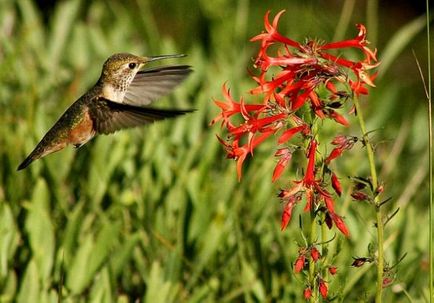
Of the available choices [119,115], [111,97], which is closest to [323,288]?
[119,115]

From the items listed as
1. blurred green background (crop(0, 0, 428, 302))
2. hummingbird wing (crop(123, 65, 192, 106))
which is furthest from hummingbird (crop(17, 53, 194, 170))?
blurred green background (crop(0, 0, 428, 302))

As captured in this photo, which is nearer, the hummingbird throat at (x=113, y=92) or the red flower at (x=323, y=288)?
the red flower at (x=323, y=288)

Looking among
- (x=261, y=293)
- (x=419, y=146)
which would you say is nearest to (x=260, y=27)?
(x=419, y=146)

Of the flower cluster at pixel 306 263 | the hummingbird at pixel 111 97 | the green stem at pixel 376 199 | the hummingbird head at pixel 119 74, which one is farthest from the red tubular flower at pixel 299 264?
the hummingbird head at pixel 119 74

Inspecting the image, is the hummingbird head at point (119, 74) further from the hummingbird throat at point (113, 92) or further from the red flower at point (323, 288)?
the red flower at point (323, 288)

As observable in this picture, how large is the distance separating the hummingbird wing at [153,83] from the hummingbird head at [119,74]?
0.44ft

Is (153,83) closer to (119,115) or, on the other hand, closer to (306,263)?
(119,115)

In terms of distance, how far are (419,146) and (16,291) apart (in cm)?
304

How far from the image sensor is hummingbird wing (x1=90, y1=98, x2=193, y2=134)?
8.47ft

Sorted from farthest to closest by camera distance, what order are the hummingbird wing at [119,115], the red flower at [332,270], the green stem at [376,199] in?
the hummingbird wing at [119,115] → the red flower at [332,270] → the green stem at [376,199]

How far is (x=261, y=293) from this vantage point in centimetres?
333

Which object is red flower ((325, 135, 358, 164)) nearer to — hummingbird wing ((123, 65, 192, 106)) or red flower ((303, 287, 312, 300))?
red flower ((303, 287, 312, 300))

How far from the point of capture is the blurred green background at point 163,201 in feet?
11.0

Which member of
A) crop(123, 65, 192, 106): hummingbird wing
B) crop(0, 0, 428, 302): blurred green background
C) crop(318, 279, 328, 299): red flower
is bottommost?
crop(0, 0, 428, 302): blurred green background
